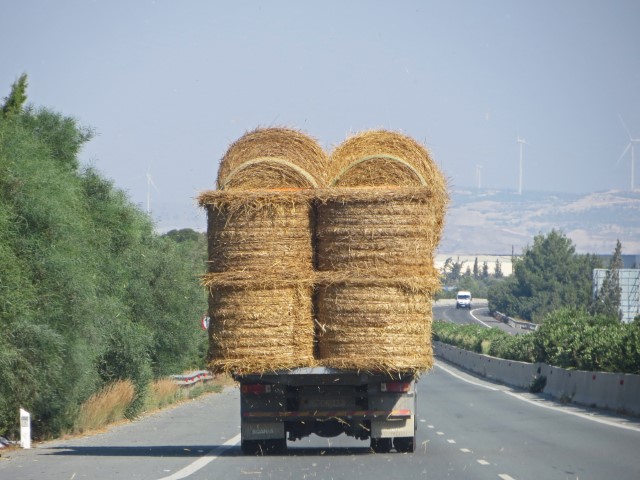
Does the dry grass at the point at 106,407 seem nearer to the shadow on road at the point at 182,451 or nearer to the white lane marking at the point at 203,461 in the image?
the shadow on road at the point at 182,451

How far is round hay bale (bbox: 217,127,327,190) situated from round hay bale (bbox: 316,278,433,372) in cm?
173

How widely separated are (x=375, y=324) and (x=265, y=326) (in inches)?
59.1

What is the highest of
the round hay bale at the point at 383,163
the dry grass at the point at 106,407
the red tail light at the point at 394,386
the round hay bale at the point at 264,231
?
the round hay bale at the point at 383,163

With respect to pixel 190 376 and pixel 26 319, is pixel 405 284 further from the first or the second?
pixel 190 376

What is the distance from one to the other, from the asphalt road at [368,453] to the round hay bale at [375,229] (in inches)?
109

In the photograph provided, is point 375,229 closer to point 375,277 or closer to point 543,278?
point 375,277

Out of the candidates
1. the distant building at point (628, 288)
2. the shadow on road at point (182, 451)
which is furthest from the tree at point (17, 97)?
the distant building at point (628, 288)

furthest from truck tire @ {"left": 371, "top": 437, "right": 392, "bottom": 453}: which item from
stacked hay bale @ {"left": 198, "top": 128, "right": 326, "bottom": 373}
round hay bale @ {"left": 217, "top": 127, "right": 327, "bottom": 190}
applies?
round hay bale @ {"left": 217, "top": 127, "right": 327, "bottom": 190}

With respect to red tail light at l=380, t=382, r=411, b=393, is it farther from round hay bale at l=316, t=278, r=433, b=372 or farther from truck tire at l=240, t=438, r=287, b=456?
truck tire at l=240, t=438, r=287, b=456

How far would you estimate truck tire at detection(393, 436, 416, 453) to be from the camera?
58.2 ft

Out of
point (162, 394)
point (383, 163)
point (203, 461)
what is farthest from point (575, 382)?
point (203, 461)

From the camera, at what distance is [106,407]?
26234 millimetres

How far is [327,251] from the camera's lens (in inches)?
647

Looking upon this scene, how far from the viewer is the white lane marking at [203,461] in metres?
14.7
